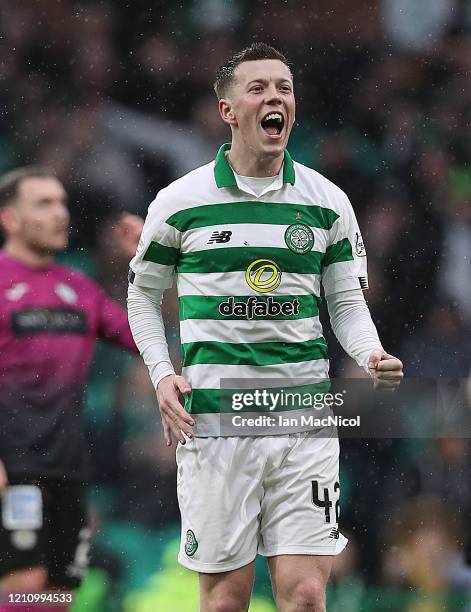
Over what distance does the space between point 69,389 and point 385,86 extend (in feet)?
4.28

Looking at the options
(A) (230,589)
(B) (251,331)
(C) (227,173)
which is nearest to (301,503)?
(A) (230,589)

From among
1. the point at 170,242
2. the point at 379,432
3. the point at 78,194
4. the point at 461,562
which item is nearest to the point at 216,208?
the point at 170,242

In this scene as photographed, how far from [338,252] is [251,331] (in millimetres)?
297

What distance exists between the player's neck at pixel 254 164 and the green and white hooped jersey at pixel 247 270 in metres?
0.02

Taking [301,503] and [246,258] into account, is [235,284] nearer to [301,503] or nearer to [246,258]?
[246,258]

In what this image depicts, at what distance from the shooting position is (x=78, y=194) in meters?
3.30

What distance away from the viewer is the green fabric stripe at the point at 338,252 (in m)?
2.69

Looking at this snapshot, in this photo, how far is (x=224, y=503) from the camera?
254 cm

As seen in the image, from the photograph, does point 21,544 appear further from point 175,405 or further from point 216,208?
point 216,208

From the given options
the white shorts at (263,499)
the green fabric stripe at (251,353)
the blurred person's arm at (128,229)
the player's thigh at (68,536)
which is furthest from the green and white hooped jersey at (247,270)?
the player's thigh at (68,536)

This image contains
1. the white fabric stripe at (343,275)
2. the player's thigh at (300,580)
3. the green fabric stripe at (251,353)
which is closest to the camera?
the player's thigh at (300,580)

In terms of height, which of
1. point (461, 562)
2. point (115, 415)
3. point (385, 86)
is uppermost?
point (385, 86)

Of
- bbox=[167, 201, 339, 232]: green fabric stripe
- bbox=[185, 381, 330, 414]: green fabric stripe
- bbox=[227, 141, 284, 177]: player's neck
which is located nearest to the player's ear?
bbox=[227, 141, 284, 177]: player's neck

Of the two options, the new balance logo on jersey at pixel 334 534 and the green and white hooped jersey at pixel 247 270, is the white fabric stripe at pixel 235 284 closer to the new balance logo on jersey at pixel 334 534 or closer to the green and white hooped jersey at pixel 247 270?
the green and white hooped jersey at pixel 247 270
